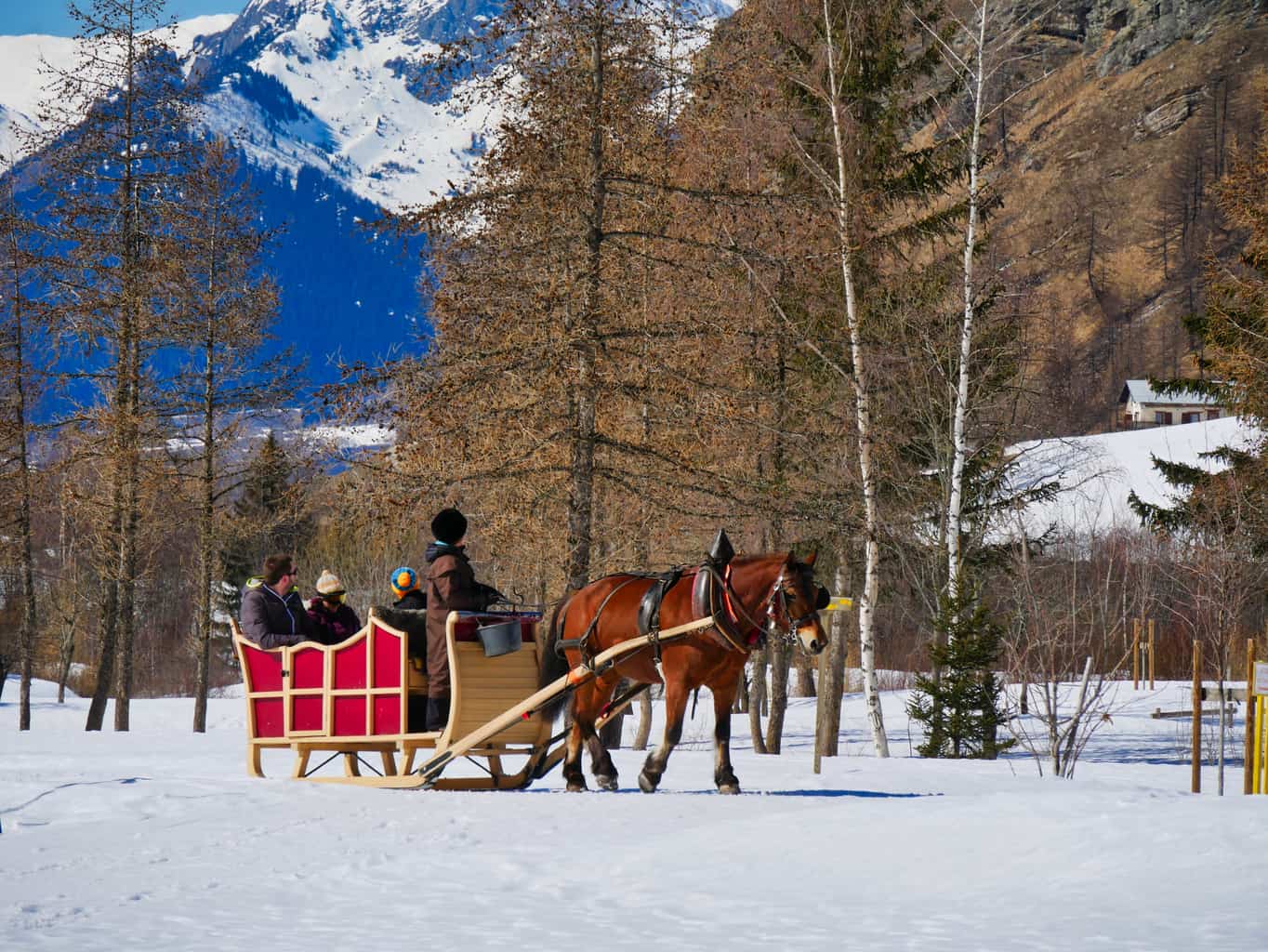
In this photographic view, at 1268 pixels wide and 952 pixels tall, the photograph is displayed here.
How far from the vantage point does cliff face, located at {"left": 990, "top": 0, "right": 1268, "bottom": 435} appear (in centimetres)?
13812

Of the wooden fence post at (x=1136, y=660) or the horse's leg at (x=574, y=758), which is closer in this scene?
the horse's leg at (x=574, y=758)

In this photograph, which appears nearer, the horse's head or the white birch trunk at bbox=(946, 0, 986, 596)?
the horse's head

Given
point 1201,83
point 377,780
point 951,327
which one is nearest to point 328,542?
point 951,327

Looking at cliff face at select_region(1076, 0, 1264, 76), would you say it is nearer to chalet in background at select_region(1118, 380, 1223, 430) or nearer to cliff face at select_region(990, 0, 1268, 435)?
cliff face at select_region(990, 0, 1268, 435)

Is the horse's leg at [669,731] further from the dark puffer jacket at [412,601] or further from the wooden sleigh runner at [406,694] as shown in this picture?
the dark puffer jacket at [412,601]

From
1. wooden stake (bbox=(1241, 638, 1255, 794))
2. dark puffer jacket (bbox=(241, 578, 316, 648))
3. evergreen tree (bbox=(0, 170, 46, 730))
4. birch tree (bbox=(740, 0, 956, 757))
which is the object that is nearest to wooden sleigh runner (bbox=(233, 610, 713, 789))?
dark puffer jacket (bbox=(241, 578, 316, 648))

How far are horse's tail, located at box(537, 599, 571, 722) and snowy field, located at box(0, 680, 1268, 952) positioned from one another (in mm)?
899

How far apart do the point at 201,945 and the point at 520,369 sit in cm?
1126

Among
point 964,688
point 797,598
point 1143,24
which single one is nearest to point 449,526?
point 797,598

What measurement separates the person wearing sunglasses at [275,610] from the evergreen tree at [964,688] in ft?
39.0

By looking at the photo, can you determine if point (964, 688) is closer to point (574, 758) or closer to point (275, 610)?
point (574, 758)

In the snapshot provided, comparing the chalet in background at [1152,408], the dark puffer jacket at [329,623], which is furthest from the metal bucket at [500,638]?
the chalet in background at [1152,408]

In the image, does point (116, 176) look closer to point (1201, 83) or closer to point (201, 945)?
point (201, 945)

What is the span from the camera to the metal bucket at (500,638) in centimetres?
1118
